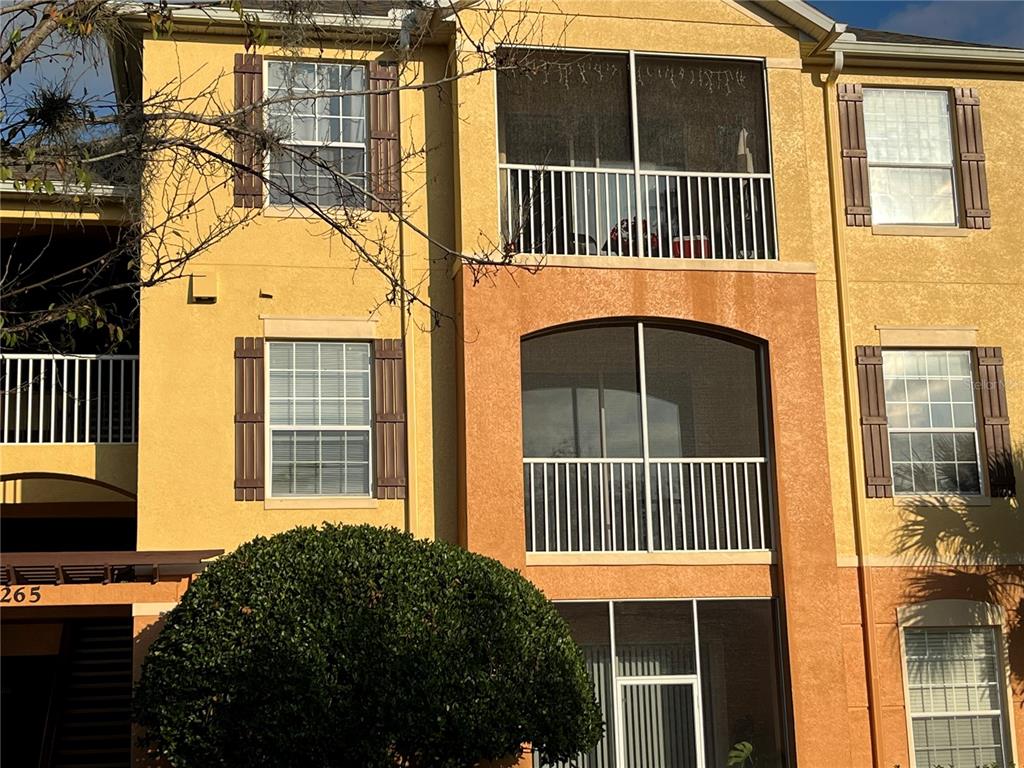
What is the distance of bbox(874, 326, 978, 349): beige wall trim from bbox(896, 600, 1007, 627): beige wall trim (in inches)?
118

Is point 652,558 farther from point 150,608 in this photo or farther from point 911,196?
point 911,196

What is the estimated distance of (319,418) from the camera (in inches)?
599

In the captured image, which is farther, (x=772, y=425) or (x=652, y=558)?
(x=772, y=425)

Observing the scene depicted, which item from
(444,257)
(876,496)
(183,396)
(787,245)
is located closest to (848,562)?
(876,496)

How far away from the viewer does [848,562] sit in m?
15.6

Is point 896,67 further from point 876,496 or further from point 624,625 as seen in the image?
point 624,625

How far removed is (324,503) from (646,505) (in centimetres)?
350

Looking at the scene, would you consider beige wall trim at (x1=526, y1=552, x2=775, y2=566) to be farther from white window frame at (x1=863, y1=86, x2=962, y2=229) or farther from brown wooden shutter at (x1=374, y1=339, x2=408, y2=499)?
white window frame at (x1=863, y1=86, x2=962, y2=229)

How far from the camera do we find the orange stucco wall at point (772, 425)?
14.7m

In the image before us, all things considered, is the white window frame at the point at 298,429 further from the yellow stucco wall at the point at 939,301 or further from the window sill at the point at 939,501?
the window sill at the point at 939,501

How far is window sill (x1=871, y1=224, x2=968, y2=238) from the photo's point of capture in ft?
54.2

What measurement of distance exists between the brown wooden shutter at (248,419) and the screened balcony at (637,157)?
313 cm

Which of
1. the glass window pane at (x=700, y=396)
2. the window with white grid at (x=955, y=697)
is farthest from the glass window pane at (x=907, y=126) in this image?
the window with white grid at (x=955, y=697)

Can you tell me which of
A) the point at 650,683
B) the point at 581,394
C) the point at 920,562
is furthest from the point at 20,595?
the point at 920,562
